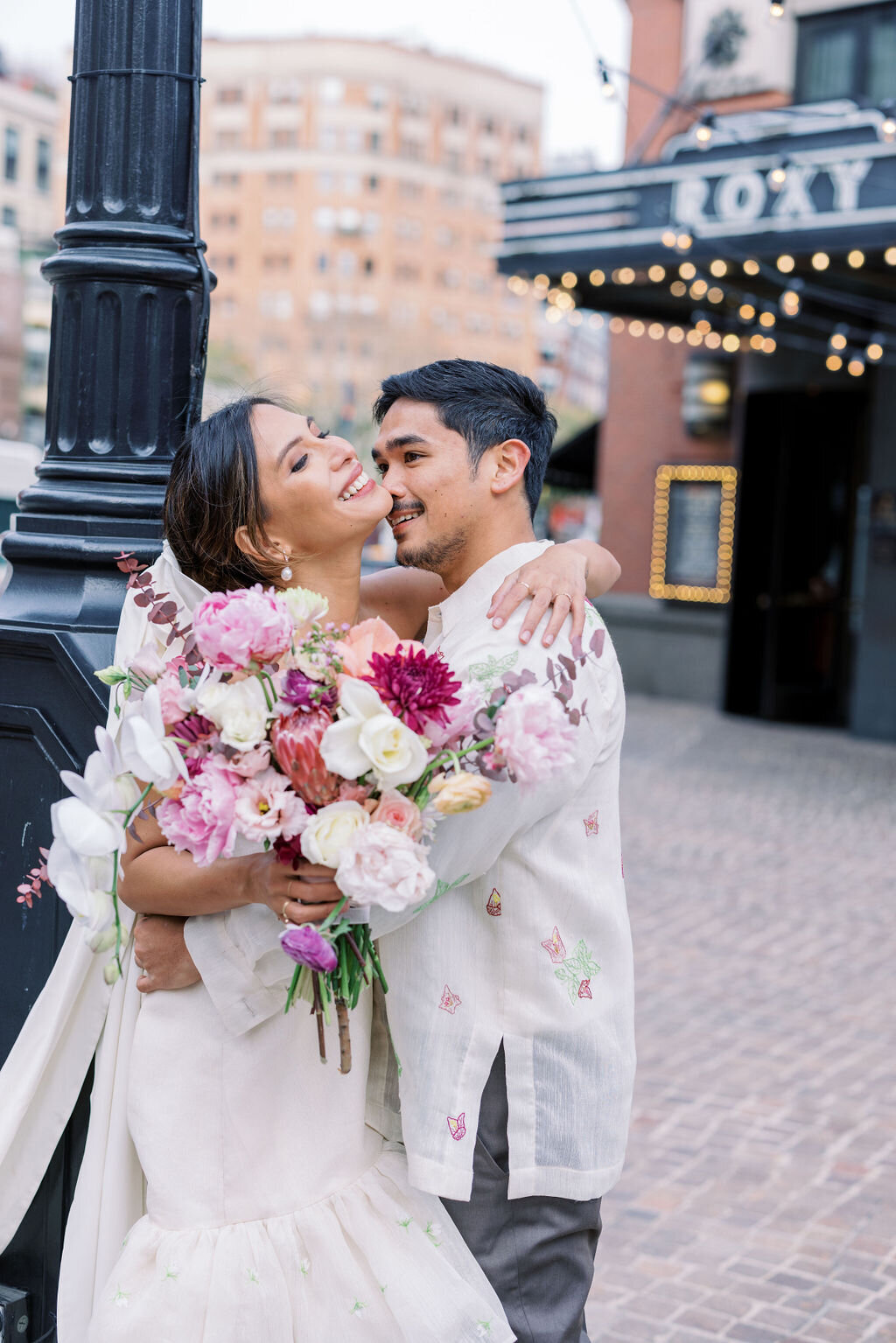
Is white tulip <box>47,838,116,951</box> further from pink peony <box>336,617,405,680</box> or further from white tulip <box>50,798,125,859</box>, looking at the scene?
pink peony <box>336,617,405,680</box>

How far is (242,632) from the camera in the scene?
5.74ft

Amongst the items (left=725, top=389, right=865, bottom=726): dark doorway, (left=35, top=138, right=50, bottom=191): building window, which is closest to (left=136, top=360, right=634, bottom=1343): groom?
(left=725, top=389, right=865, bottom=726): dark doorway

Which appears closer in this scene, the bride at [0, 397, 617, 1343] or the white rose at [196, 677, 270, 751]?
the white rose at [196, 677, 270, 751]

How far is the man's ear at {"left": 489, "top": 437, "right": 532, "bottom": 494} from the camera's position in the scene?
2289 mm

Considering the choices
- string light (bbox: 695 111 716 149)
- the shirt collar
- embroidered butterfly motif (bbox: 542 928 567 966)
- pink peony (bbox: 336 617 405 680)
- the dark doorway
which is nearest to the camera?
pink peony (bbox: 336 617 405 680)

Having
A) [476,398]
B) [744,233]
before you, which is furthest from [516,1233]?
[744,233]

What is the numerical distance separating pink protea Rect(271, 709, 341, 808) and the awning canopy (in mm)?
7836

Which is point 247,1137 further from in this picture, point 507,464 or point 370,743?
point 507,464

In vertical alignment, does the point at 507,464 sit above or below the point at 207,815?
above

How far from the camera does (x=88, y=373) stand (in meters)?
2.53

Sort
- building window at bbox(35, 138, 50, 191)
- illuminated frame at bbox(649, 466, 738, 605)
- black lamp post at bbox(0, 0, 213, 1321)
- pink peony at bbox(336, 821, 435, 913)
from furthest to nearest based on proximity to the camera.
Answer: building window at bbox(35, 138, 50, 191), illuminated frame at bbox(649, 466, 738, 605), black lamp post at bbox(0, 0, 213, 1321), pink peony at bbox(336, 821, 435, 913)

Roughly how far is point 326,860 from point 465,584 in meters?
0.71

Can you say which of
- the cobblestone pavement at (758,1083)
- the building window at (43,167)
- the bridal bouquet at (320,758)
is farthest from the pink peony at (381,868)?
the building window at (43,167)

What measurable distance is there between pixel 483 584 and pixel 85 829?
2.46ft
